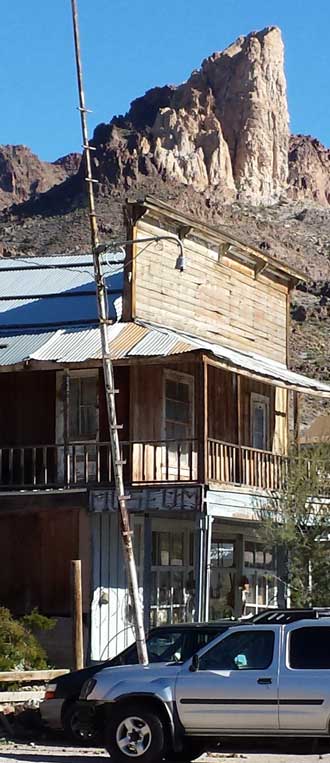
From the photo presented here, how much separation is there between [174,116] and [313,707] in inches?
6019

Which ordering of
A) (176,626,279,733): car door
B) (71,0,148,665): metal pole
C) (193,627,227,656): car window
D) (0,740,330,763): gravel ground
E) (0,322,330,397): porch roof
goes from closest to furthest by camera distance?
(176,626,279,733): car door, (0,740,330,763): gravel ground, (193,627,227,656): car window, (71,0,148,665): metal pole, (0,322,330,397): porch roof

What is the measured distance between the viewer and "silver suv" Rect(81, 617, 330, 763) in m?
13.2

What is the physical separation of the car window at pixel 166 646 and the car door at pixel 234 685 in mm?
1988

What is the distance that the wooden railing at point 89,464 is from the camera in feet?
74.1

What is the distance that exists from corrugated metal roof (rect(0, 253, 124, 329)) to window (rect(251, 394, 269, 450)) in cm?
367

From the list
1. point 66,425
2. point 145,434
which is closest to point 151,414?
point 145,434

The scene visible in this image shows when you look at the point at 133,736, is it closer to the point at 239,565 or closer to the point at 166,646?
the point at 166,646

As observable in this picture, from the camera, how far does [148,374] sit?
23438 millimetres

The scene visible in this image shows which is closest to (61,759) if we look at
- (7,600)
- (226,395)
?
(7,600)

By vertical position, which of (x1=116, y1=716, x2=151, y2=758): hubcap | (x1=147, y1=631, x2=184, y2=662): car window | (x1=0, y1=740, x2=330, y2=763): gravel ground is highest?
(x1=147, y1=631, x2=184, y2=662): car window

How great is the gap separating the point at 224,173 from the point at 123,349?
134 metres

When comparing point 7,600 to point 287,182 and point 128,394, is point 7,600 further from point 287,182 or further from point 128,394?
point 287,182

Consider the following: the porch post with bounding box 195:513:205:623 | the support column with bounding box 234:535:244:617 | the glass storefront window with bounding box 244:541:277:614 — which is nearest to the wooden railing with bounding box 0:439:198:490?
the porch post with bounding box 195:513:205:623

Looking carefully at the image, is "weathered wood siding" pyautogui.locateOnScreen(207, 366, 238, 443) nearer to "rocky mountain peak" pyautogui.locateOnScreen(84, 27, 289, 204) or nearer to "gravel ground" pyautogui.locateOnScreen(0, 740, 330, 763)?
"gravel ground" pyautogui.locateOnScreen(0, 740, 330, 763)
